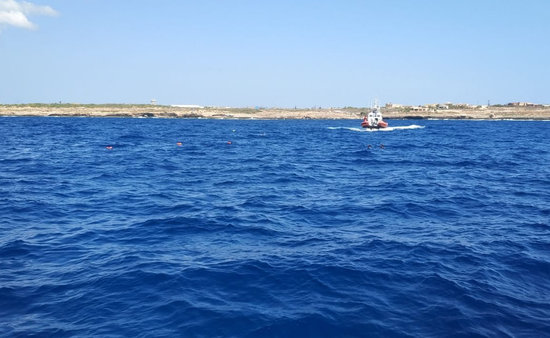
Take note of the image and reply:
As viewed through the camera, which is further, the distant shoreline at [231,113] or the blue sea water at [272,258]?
the distant shoreline at [231,113]

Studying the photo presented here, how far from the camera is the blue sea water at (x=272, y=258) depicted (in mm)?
8461

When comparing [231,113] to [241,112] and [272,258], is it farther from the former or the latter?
[272,258]

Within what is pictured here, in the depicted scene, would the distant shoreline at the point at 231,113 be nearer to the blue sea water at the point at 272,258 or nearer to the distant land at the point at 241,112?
the distant land at the point at 241,112

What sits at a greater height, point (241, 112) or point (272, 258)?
point (272, 258)

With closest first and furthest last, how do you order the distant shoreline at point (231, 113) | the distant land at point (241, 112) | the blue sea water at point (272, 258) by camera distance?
the blue sea water at point (272, 258)
the distant shoreline at point (231, 113)
the distant land at point (241, 112)

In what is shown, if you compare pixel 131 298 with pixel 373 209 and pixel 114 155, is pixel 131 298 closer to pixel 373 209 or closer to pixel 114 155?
pixel 373 209

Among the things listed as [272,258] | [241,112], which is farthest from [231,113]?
[272,258]

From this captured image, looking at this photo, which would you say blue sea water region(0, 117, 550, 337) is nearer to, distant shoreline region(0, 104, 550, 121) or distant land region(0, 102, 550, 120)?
distant shoreline region(0, 104, 550, 121)

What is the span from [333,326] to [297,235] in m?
6.22

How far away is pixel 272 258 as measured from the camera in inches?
475

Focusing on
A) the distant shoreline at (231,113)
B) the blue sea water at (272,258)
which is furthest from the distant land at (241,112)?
the blue sea water at (272,258)

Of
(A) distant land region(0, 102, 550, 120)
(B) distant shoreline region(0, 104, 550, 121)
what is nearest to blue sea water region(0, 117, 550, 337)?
(B) distant shoreline region(0, 104, 550, 121)

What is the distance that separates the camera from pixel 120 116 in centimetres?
14462

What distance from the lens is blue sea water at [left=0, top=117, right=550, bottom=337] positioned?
846cm
